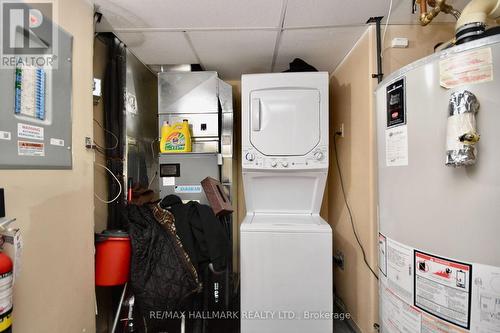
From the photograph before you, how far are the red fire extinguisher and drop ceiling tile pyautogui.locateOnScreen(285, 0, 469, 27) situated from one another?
173cm

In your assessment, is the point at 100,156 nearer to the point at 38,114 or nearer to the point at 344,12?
the point at 38,114

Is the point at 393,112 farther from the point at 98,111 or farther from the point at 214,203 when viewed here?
the point at 98,111

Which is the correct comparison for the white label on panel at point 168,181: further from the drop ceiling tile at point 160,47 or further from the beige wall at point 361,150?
the beige wall at point 361,150

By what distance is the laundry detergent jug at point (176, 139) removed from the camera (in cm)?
198

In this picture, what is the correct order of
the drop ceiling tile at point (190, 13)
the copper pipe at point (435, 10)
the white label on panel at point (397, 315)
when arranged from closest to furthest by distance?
the white label on panel at point (397, 315)
the copper pipe at point (435, 10)
the drop ceiling tile at point (190, 13)

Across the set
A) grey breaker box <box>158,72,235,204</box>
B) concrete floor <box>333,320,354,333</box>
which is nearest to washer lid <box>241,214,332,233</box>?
grey breaker box <box>158,72,235,204</box>

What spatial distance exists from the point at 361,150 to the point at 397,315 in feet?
3.41

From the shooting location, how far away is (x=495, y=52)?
0.74m

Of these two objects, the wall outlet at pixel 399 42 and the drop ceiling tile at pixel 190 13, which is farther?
the wall outlet at pixel 399 42

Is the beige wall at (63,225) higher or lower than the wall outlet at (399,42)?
lower

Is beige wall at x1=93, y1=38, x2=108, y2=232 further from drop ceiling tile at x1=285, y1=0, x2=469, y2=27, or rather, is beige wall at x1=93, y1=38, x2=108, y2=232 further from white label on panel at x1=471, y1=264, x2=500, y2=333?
white label on panel at x1=471, y1=264, x2=500, y2=333

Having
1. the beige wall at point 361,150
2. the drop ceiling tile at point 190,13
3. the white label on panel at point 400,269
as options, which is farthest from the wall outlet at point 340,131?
the white label on panel at point 400,269

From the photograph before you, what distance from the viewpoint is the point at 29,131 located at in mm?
931

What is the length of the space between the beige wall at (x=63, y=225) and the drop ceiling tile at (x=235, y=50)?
0.74m
